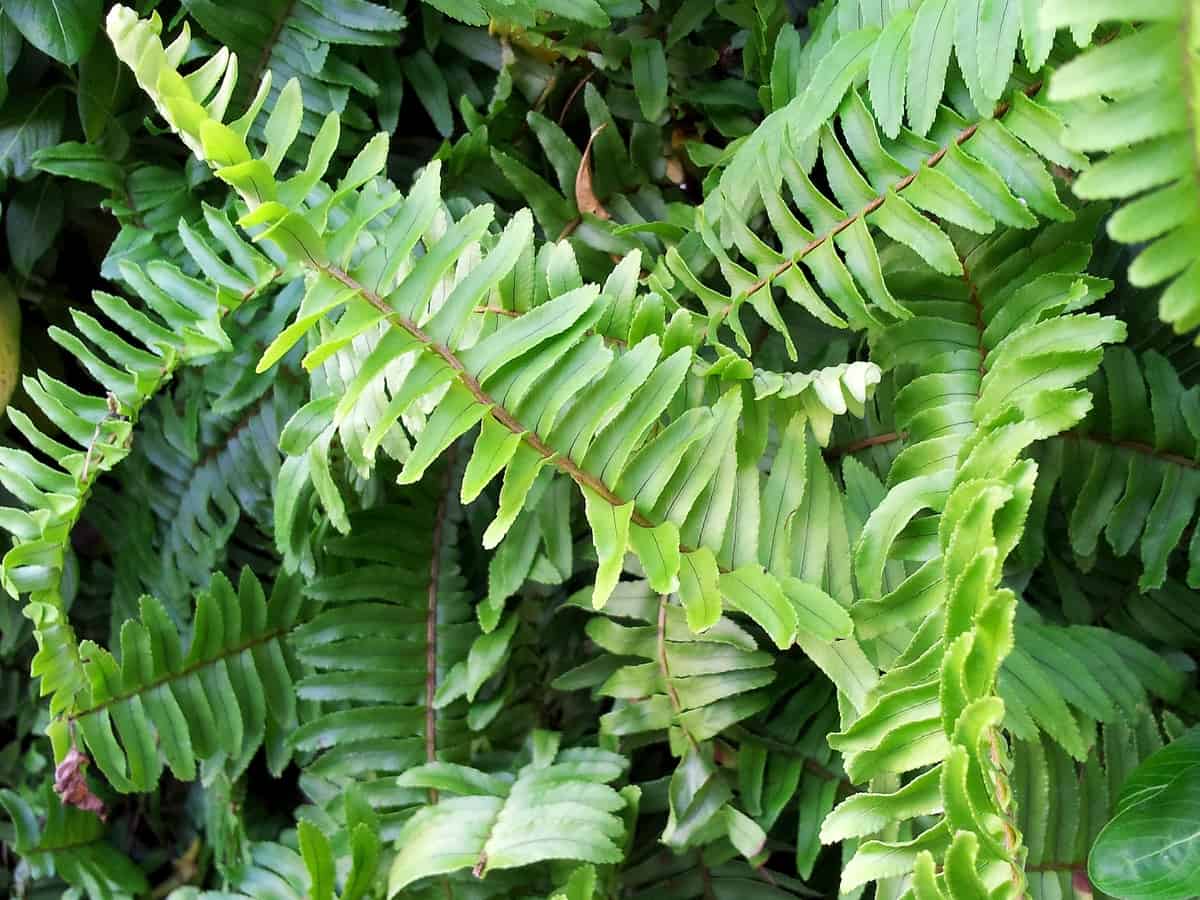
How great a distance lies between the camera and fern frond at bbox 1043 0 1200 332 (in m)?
0.39

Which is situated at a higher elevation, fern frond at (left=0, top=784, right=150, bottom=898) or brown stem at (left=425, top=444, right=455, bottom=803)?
brown stem at (left=425, top=444, right=455, bottom=803)

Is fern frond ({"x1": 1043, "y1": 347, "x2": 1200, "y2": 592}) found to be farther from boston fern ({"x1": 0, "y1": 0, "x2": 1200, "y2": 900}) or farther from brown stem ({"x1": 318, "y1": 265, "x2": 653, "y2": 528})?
brown stem ({"x1": 318, "y1": 265, "x2": 653, "y2": 528})

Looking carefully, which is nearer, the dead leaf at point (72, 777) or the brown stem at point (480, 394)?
the brown stem at point (480, 394)

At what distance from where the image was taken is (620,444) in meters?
0.69

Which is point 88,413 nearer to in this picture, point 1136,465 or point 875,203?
point 875,203

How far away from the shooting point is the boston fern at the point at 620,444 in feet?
2.03

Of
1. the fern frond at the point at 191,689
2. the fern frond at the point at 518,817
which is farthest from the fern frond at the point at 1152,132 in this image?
the fern frond at the point at 191,689

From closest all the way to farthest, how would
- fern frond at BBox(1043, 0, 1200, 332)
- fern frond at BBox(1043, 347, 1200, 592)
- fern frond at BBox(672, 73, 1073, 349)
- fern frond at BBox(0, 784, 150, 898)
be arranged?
fern frond at BBox(1043, 0, 1200, 332) < fern frond at BBox(672, 73, 1073, 349) < fern frond at BBox(1043, 347, 1200, 592) < fern frond at BBox(0, 784, 150, 898)

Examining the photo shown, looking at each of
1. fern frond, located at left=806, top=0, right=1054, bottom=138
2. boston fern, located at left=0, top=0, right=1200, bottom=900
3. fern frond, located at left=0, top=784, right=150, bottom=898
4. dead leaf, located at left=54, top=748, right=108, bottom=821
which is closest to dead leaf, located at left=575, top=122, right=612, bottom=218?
boston fern, located at left=0, top=0, right=1200, bottom=900

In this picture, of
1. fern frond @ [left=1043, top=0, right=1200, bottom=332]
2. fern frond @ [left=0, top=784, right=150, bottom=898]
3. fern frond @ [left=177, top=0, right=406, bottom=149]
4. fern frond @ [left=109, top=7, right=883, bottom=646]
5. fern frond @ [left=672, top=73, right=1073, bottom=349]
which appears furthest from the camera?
fern frond @ [left=0, top=784, right=150, bottom=898]

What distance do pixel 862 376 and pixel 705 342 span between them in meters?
0.17

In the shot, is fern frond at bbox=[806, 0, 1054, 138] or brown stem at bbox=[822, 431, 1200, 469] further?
brown stem at bbox=[822, 431, 1200, 469]

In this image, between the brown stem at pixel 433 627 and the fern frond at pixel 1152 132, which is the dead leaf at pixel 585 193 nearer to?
the brown stem at pixel 433 627

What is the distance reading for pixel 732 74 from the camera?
108 cm
